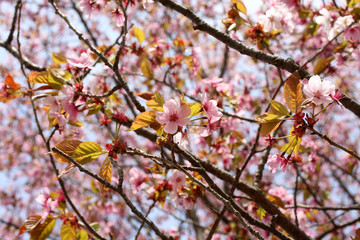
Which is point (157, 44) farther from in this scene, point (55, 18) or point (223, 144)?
point (55, 18)

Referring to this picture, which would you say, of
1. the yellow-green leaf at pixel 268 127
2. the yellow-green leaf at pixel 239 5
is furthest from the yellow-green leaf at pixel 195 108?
the yellow-green leaf at pixel 239 5

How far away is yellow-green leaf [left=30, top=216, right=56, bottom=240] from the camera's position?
1.66m

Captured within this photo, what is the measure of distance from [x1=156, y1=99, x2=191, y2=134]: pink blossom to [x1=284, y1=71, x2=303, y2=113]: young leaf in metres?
0.38

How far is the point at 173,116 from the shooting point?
110 cm

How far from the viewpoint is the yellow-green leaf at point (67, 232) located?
1.67m

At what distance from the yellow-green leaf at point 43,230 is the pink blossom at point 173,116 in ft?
3.64

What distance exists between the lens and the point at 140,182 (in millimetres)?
2039

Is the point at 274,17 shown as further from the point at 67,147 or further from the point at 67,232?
the point at 67,232

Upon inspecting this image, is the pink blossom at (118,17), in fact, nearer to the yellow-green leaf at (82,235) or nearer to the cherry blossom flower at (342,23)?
the yellow-green leaf at (82,235)

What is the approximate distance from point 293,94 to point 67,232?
1.45 metres

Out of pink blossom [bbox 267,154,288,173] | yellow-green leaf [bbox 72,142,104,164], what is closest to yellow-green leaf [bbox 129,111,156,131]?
yellow-green leaf [bbox 72,142,104,164]

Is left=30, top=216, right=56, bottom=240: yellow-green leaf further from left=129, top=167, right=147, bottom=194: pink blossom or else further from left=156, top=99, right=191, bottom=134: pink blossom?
left=156, top=99, right=191, bottom=134: pink blossom

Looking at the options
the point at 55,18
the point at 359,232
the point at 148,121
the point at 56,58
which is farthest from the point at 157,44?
the point at 55,18

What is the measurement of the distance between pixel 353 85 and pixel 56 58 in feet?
19.8
